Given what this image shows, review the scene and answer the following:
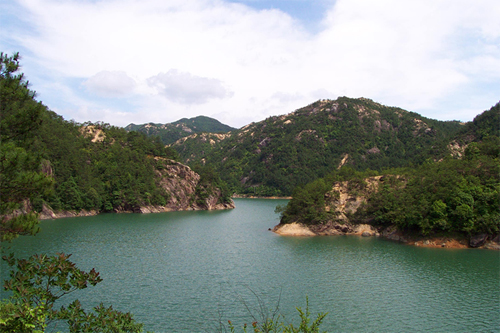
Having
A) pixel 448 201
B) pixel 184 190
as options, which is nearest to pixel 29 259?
pixel 448 201

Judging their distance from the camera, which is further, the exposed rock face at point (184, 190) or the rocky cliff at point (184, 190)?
the exposed rock face at point (184, 190)

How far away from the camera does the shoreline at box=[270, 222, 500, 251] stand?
44.2 meters

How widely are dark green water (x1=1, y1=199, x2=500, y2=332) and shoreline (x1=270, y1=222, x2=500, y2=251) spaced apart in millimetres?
2330

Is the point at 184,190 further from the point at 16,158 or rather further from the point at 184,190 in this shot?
the point at 16,158

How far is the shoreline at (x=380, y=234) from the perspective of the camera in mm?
44219

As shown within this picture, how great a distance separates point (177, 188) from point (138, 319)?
82.1 m

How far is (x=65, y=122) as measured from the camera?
105 m

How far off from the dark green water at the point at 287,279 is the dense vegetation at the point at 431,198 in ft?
12.8

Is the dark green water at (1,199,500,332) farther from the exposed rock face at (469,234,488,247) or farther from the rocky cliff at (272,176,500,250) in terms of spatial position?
the rocky cliff at (272,176,500,250)

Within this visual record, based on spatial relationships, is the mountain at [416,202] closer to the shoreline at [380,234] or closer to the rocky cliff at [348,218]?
the rocky cliff at [348,218]

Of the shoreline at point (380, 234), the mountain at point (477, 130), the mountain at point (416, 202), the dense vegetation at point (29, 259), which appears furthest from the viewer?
the mountain at point (477, 130)

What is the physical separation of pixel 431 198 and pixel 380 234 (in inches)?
367

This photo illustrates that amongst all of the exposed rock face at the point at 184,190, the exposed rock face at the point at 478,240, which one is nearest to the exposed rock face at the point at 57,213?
the exposed rock face at the point at 184,190

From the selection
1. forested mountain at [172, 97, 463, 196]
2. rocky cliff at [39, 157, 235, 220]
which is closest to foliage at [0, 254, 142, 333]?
rocky cliff at [39, 157, 235, 220]
